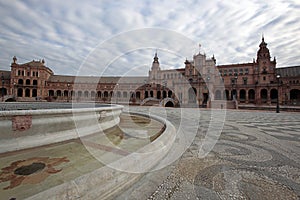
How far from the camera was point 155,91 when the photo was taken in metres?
59.1

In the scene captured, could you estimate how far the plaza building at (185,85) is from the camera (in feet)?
150

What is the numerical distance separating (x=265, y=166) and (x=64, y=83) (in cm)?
7297

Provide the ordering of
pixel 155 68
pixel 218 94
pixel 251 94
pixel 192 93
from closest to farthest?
pixel 192 93
pixel 251 94
pixel 218 94
pixel 155 68

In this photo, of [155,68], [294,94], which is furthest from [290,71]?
[155,68]

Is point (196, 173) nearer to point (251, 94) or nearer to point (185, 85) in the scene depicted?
point (185, 85)

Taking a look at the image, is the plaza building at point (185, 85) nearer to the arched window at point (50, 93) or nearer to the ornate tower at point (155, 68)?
the ornate tower at point (155, 68)

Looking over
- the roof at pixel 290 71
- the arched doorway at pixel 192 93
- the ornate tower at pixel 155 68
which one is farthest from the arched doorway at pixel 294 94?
the ornate tower at pixel 155 68

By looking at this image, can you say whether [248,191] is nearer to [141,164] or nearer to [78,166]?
[141,164]

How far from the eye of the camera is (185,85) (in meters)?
46.2

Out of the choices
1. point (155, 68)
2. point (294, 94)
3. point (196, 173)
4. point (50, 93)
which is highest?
point (155, 68)

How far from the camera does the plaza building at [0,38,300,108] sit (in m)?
45.7

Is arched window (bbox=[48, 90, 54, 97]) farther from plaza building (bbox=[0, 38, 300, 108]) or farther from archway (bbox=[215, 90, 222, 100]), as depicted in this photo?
archway (bbox=[215, 90, 222, 100])

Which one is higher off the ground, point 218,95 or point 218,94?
point 218,94

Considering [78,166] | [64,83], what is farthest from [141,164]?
[64,83]
